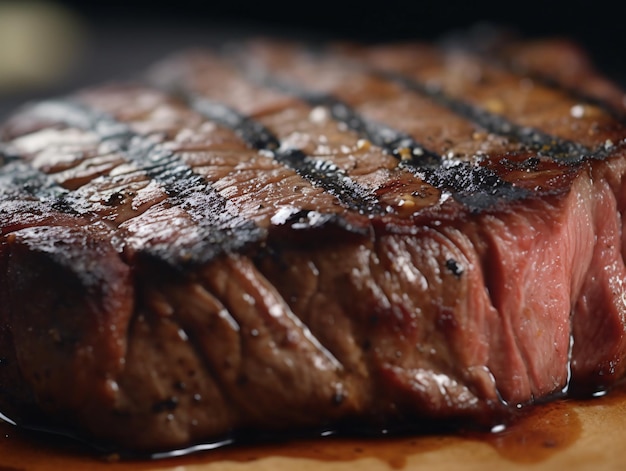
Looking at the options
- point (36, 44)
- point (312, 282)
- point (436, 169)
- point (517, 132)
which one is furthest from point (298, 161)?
point (36, 44)

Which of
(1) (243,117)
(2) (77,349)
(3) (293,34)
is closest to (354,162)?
(1) (243,117)

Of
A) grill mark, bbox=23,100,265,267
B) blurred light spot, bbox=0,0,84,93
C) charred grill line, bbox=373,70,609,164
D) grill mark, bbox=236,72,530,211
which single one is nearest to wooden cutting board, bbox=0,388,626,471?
grill mark, bbox=23,100,265,267

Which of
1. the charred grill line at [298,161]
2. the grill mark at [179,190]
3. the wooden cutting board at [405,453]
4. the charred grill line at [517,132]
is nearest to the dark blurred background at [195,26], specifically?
the charred grill line at [517,132]

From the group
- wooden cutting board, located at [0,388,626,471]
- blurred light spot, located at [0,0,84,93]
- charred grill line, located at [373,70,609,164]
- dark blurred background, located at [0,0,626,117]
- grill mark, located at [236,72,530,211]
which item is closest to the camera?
wooden cutting board, located at [0,388,626,471]

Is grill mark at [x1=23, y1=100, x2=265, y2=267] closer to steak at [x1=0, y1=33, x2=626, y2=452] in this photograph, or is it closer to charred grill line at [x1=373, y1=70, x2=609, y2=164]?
steak at [x1=0, y1=33, x2=626, y2=452]

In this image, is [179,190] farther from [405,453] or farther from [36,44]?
[36,44]
